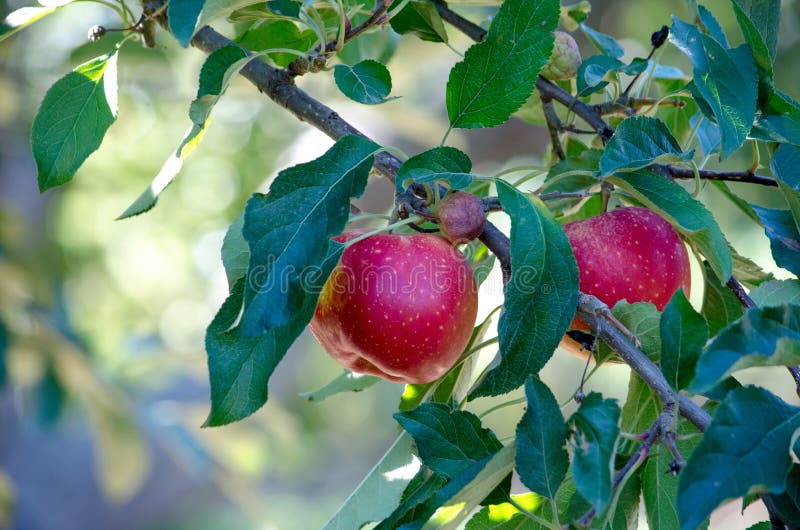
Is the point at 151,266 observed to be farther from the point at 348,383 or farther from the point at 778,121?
the point at 778,121

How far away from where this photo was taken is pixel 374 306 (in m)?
0.65

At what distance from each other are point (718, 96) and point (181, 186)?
320 centimetres

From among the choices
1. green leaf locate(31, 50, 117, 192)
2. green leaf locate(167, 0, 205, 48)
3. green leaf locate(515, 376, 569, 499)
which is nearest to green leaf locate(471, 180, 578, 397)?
green leaf locate(515, 376, 569, 499)

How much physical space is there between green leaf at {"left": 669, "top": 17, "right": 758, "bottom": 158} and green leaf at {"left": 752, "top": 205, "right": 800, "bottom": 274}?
116mm

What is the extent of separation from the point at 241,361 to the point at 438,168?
0.19 meters

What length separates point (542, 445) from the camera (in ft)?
1.73

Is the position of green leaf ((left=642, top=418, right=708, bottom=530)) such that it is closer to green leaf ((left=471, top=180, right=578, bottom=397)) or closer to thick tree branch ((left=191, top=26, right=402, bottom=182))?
green leaf ((left=471, top=180, right=578, bottom=397))

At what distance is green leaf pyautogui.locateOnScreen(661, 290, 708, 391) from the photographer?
52cm

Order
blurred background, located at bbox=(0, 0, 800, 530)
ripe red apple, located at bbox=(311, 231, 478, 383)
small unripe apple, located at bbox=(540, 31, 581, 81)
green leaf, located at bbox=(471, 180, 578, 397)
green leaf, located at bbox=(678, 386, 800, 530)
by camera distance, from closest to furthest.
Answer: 1. green leaf, located at bbox=(678, 386, 800, 530)
2. green leaf, located at bbox=(471, 180, 578, 397)
3. ripe red apple, located at bbox=(311, 231, 478, 383)
4. small unripe apple, located at bbox=(540, 31, 581, 81)
5. blurred background, located at bbox=(0, 0, 800, 530)

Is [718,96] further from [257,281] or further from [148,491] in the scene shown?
[148,491]

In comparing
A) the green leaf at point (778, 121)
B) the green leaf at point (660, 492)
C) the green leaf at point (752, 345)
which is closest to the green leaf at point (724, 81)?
the green leaf at point (778, 121)

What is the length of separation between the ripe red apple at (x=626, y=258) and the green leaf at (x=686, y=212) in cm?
9

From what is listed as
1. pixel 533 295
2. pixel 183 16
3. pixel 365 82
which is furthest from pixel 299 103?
pixel 533 295

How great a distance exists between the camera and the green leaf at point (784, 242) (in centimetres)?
66
